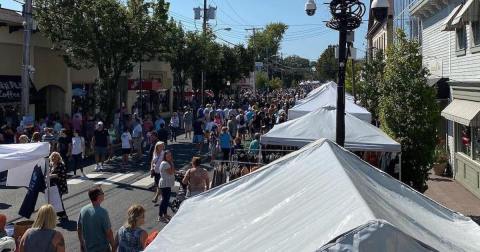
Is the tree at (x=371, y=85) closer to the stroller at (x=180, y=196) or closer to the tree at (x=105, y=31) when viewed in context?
the tree at (x=105, y=31)

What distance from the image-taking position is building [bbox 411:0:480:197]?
15180 mm

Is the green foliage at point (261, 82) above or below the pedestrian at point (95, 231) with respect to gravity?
above

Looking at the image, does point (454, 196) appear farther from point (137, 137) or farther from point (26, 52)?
point (26, 52)

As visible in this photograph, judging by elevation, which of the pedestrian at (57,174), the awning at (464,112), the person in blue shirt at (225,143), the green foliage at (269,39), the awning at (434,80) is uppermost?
the green foliage at (269,39)

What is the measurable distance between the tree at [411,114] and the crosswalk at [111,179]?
7074 millimetres

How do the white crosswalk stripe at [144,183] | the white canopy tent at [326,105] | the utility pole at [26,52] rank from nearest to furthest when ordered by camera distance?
the white crosswalk stripe at [144,183] → the white canopy tent at [326,105] → the utility pole at [26,52]

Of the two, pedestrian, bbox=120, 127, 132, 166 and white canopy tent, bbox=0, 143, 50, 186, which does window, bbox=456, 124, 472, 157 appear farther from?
white canopy tent, bbox=0, 143, 50, 186

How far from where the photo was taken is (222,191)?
4.86m

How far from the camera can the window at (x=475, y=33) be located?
15208mm

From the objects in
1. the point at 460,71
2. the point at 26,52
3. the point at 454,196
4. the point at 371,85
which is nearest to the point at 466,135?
the point at 460,71

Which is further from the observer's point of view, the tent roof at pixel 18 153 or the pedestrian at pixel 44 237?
the tent roof at pixel 18 153

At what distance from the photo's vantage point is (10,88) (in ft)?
83.0

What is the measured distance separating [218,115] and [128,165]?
8250 millimetres

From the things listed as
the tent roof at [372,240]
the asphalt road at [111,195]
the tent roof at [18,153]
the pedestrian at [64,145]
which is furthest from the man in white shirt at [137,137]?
the tent roof at [372,240]
